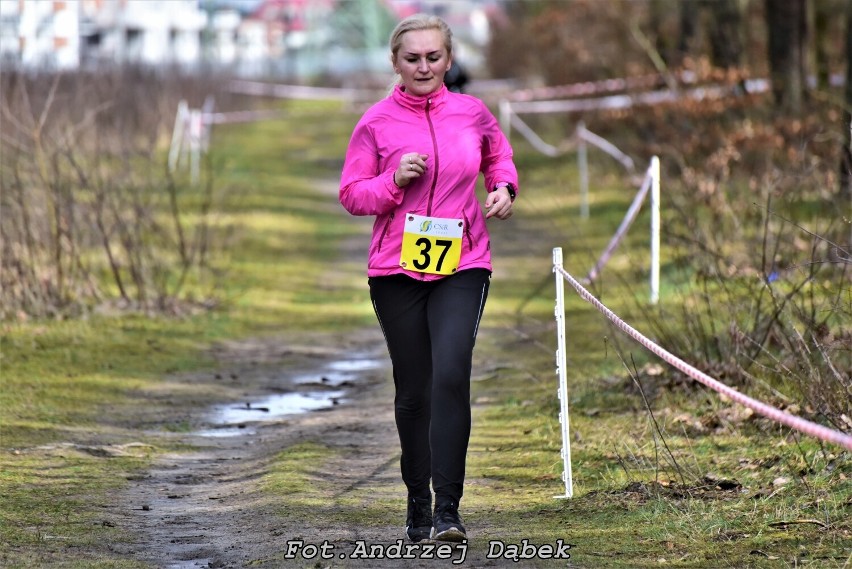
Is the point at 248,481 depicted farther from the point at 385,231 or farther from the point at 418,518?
the point at 385,231

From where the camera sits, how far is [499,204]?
5930 millimetres

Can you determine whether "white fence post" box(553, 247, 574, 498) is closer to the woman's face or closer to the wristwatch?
the wristwatch

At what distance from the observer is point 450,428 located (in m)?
5.96

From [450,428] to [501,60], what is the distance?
41.7 m

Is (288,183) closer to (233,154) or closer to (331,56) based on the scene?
(233,154)

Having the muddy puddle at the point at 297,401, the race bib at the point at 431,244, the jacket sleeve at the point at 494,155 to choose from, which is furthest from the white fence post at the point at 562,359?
the muddy puddle at the point at 297,401

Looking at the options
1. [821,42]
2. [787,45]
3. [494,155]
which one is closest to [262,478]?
→ [494,155]

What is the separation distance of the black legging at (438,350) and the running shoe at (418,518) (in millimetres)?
206

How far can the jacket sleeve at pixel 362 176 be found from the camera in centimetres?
589

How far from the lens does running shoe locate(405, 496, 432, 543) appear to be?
6.18m

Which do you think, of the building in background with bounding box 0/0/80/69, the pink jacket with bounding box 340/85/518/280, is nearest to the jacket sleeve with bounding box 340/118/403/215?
the pink jacket with bounding box 340/85/518/280

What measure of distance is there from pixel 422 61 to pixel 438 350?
1055 millimetres

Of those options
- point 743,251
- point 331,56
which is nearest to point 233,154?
point 743,251

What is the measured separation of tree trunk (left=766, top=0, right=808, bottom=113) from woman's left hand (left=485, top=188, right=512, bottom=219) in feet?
44.6
